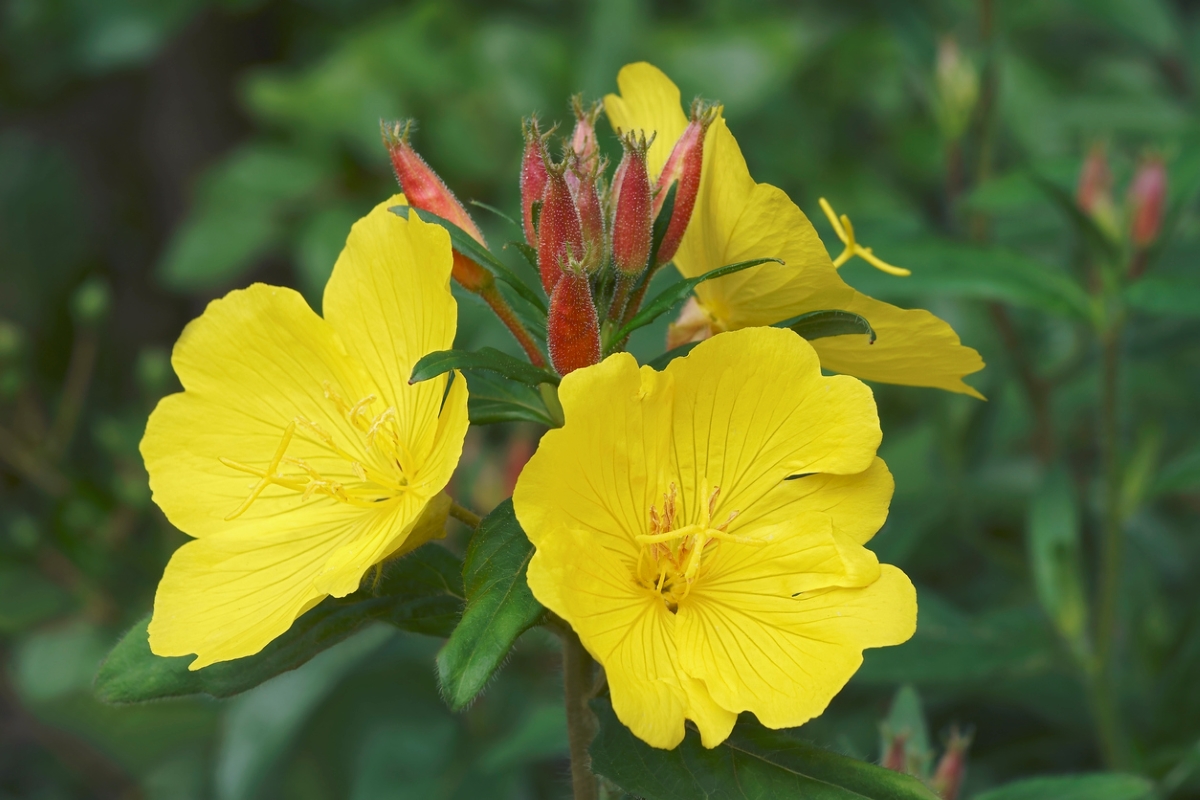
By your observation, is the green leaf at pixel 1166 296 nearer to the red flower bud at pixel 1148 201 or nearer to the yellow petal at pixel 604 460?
the red flower bud at pixel 1148 201

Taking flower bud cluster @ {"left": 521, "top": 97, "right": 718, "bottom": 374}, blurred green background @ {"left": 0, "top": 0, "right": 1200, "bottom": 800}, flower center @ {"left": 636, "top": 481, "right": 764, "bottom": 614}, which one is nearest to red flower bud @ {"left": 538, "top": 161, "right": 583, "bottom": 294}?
flower bud cluster @ {"left": 521, "top": 97, "right": 718, "bottom": 374}

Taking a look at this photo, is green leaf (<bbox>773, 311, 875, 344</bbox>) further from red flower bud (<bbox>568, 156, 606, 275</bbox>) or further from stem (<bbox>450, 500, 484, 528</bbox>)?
stem (<bbox>450, 500, 484, 528</bbox>)

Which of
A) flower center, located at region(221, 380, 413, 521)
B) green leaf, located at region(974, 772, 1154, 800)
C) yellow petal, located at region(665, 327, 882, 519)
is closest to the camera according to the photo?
yellow petal, located at region(665, 327, 882, 519)

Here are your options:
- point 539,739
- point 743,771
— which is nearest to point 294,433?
point 743,771

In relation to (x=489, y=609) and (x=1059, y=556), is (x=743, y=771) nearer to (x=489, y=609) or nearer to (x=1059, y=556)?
(x=489, y=609)

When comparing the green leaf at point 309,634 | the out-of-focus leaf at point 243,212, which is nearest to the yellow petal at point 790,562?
the green leaf at point 309,634
